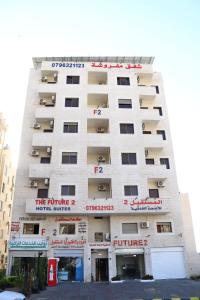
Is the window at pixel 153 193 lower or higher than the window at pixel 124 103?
lower

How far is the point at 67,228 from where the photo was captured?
1147 inches

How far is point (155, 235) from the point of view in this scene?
2928 centimetres

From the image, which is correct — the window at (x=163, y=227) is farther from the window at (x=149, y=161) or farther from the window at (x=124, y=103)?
the window at (x=124, y=103)

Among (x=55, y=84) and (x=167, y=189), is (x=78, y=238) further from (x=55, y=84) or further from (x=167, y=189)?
(x=55, y=84)

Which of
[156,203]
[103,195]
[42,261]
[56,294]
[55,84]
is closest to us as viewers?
→ [56,294]

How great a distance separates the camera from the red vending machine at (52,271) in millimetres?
24853

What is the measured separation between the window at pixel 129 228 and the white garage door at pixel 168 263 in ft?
8.45

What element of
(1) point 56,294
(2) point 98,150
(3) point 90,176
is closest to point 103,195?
(3) point 90,176

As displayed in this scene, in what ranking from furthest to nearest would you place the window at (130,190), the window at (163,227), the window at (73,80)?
the window at (73,80) → the window at (130,190) → the window at (163,227)

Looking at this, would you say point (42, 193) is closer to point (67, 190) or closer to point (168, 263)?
point (67, 190)

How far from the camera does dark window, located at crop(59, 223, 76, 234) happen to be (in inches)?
1142

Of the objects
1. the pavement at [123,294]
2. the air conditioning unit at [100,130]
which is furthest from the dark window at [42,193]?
the pavement at [123,294]

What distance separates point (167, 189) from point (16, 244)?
1696 centimetres

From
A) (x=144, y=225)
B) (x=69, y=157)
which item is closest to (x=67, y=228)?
(x=69, y=157)
